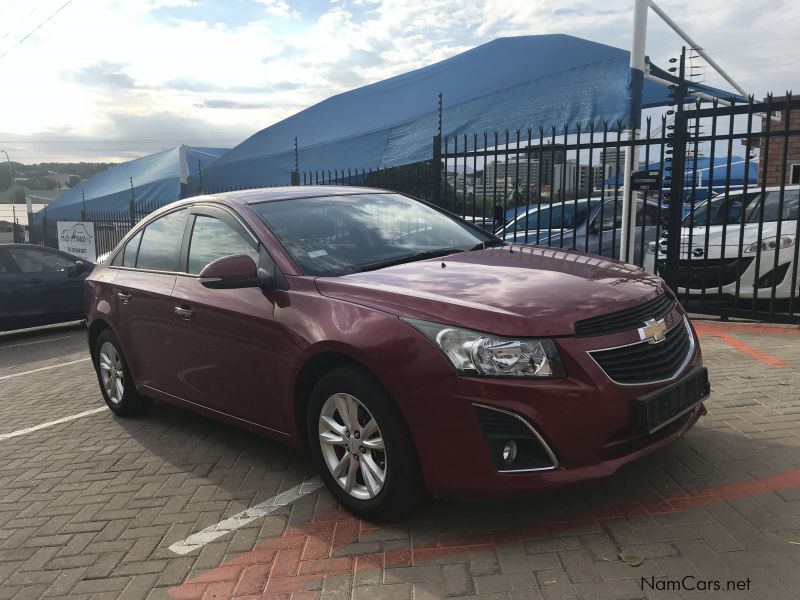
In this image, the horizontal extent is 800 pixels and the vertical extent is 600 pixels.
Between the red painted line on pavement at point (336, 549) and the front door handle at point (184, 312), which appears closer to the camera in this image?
the red painted line on pavement at point (336, 549)

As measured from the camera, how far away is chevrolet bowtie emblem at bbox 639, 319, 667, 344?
9.61ft

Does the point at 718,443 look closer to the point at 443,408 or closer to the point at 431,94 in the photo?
the point at 443,408

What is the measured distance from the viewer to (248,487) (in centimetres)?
375

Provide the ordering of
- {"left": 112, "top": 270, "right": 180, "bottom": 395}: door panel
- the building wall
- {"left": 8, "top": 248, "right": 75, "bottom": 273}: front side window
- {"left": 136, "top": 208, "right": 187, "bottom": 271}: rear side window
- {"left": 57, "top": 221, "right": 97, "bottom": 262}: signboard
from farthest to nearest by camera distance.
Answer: {"left": 57, "top": 221, "right": 97, "bottom": 262}: signboard < the building wall < {"left": 8, "top": 248, "right": 75, "bottom": 273}: front side window < {"left": 136, "top": 208, "right": 187, "bottom": 271}: rear side window < {"left": 112, "top": 270, "right": 180, "bottom": 395}: door panel

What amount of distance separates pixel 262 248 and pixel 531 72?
286 inches

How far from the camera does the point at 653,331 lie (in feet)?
9.81

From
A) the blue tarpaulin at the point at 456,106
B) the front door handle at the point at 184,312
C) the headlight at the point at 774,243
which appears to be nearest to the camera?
the front door handle at the point at 184,312

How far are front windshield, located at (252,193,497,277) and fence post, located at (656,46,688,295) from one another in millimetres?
3633

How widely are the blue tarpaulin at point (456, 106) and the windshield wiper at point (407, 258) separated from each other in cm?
423

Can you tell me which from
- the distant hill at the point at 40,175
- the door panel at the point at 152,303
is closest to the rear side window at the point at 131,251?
the door panel at the point at 152,303

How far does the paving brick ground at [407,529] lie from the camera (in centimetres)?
263

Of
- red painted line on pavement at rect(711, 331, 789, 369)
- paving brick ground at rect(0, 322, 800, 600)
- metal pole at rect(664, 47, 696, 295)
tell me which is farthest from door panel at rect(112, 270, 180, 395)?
metal pole at rect(664, 47, 696, 295)

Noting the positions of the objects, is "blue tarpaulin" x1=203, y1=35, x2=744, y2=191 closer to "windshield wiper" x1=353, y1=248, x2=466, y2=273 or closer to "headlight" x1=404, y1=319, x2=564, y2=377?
"windshield wiper" x1=353, y1=248, x2=466, y2=273

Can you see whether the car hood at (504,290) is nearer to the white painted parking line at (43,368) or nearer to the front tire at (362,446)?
the front tire at (362,446)
